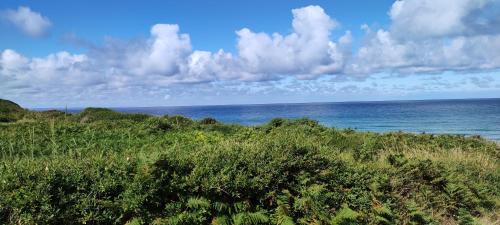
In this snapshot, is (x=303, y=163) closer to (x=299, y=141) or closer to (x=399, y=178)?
(x=299, y=141)

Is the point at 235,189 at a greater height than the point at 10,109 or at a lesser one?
lesser

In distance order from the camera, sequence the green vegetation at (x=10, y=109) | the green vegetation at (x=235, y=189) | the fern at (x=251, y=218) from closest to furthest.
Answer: the green vegetation at (x=235, y=189) < the fern at (x=251, y=218) < the green vegetation at (x=10, y=109)

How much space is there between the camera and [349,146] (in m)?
12.4

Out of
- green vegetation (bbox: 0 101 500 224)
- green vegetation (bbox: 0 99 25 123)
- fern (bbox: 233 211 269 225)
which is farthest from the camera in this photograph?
green vegetation (bbox: 0 99 25 123)

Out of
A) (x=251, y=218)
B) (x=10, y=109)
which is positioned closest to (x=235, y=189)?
(x=251, y=218)

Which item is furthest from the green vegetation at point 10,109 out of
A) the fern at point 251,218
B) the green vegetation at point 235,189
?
the fern at point 251,218

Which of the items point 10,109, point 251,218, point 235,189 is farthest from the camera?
point 10,109

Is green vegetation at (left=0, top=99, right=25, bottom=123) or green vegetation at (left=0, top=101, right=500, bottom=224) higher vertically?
green vegetation at (left=0, top=99, right=25, bottom=123)

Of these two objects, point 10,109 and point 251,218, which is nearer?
point 251,218

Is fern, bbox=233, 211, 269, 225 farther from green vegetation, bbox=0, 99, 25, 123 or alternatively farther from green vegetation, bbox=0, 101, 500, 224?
green vegetation, bbox=0, 99, 25, 123

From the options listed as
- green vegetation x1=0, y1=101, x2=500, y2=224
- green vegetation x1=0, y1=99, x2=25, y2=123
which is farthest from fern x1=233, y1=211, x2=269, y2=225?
green vegetation x1=0, y1=99, x2=25, y2=123

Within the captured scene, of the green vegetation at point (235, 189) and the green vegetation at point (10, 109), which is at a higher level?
the green vegetation at point (10, 109)

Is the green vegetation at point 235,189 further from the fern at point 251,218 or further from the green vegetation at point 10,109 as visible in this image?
the green vegetation at point 10,109

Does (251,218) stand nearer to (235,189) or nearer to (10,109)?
(235,189)
